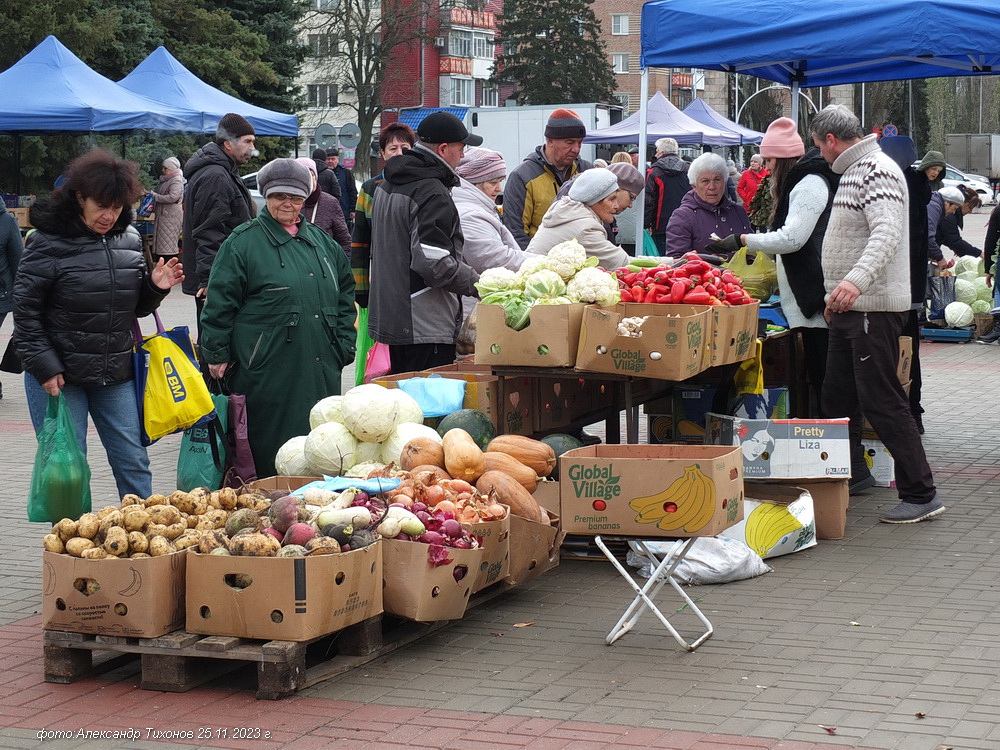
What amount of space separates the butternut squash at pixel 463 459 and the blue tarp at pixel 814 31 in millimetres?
3910

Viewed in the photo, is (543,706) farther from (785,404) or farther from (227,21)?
(227,21)

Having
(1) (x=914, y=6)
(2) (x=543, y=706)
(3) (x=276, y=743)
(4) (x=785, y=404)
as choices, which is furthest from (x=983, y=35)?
(3) (x=276, y=743)

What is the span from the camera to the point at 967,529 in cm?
703

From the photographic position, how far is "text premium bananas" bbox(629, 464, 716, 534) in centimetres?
488

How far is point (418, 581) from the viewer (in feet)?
16.2

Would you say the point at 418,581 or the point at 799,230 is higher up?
the point at 799,230

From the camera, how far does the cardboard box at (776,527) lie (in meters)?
6.49

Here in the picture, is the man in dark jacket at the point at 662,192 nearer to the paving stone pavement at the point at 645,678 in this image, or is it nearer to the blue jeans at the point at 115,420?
the paving stone pavement at the point at 645,678

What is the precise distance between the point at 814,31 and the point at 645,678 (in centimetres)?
525

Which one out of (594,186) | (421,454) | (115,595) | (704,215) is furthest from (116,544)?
(704,215)

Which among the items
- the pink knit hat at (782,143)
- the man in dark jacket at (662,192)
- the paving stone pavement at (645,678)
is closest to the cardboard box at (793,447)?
the paving stone pavement at (645,678)

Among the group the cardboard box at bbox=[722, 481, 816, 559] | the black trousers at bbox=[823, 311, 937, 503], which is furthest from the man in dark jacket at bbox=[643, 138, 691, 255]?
the cardboard box at bbox=[722, 481, 816, 559]

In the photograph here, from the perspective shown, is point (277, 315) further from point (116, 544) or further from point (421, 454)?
point (116, 544)

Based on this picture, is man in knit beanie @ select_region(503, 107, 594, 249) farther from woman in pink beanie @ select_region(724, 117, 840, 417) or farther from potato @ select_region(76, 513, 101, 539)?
potato @ select_region(76, 513, 101, 539)
